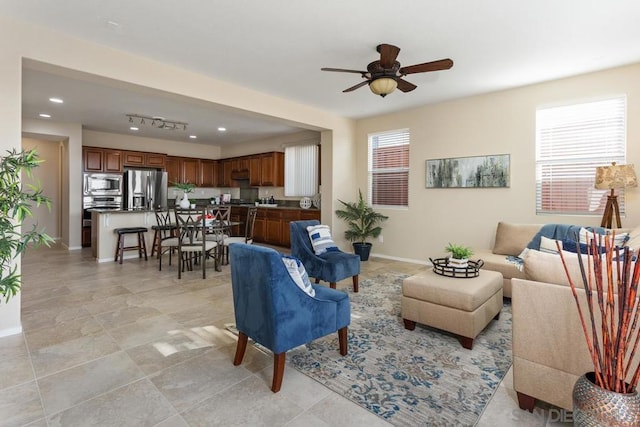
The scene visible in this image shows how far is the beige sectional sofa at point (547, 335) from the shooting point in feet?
5.18

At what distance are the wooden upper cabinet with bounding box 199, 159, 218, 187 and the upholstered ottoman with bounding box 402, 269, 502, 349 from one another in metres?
7.49

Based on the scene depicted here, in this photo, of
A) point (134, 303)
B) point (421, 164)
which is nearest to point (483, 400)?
point (134, 303)

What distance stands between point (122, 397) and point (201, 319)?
118cm

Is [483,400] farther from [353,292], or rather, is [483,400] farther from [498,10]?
[498,10]

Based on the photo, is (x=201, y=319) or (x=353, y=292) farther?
(x=353, y=292)

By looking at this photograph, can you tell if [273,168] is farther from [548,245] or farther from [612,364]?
[612,364]

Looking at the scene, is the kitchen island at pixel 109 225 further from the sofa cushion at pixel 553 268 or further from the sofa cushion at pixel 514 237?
the sofa cushion at pixel 553 268

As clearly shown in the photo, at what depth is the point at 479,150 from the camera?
191 inches

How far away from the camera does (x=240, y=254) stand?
2.10 m

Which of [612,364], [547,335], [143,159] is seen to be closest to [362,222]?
[547,335]

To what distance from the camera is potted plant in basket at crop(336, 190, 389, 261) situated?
582cm

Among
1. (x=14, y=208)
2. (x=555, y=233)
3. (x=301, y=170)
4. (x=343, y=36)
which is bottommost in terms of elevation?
(x=555, y=233)

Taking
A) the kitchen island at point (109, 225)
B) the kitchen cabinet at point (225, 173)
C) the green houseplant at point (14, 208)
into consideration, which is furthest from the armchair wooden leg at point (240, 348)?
the kitchen cabinet at point (225, 173)

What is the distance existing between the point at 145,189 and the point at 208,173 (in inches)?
74.8
